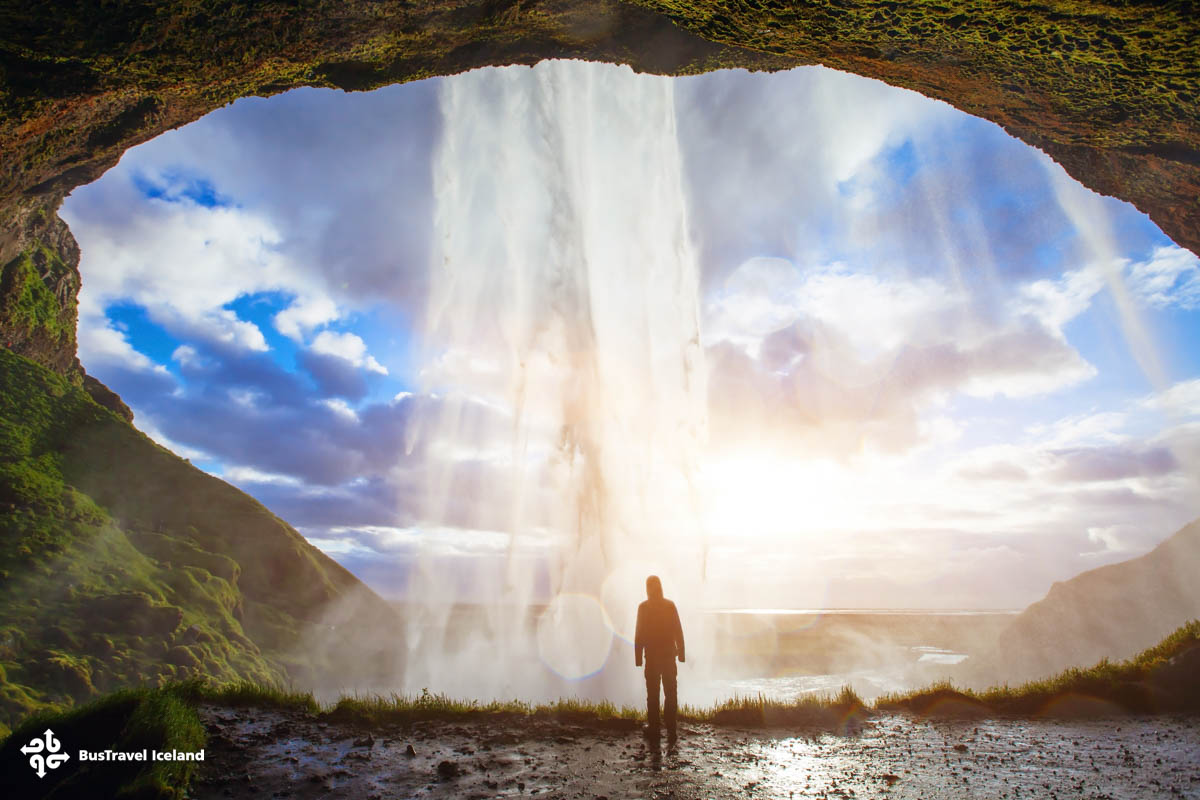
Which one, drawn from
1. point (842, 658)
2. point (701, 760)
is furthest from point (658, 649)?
point (842, 658)

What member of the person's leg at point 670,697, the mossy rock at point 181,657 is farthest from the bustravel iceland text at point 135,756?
the mossy rock at point 181,657

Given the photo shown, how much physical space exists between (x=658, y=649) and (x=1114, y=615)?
227 feet

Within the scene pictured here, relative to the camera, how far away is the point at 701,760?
6754mm

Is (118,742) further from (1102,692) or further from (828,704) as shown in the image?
(1102,692)

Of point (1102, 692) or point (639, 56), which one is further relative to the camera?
point (639, 56)

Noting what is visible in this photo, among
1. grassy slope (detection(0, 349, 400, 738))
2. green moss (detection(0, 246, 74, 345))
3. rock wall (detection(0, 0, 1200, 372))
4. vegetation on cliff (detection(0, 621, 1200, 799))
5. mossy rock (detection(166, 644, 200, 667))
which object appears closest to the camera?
rock wall (detection(0, 0, 1200, 372))

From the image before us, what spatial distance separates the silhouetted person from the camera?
26.7 feet

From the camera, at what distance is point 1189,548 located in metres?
50.5

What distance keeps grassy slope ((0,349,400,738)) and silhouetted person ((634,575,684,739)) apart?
3143cm

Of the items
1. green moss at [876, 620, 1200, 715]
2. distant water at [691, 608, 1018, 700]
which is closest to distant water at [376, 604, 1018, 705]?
distant water at [691, 608, 1018, 700]

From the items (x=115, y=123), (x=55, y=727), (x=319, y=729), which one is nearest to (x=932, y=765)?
(x=319, y=729)

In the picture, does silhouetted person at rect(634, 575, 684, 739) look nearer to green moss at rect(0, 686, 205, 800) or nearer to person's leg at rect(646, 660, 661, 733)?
person's leg at rect(646, 660, 661, 733)

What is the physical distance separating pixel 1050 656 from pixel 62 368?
10440cm

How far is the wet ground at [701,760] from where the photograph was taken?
557 cm
